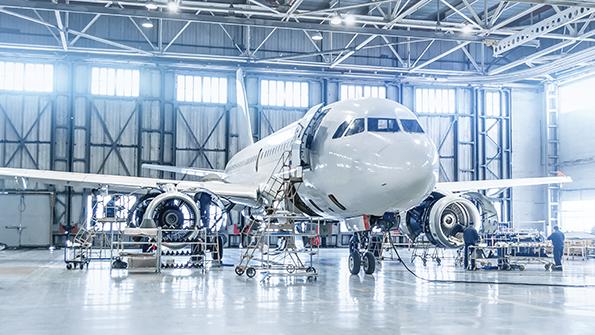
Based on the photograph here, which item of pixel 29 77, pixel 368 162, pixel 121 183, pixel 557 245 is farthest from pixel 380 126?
pixel 29 77

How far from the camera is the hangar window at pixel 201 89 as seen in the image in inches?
1299

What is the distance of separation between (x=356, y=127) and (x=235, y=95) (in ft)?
68.9

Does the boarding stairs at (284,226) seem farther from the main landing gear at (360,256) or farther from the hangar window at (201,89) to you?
the hangar window at (201,89)

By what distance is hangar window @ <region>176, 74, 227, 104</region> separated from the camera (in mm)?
33000

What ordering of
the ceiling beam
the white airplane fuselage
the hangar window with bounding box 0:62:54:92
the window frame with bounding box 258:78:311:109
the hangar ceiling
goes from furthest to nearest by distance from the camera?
the window frame with bounding box 258:78:311:109 → the hangar window with bounding box 0:62:54:92 → the hangar ceiling → the ceiling beam → the white airplane fuselage

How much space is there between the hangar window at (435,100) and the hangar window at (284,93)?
6.62 metres

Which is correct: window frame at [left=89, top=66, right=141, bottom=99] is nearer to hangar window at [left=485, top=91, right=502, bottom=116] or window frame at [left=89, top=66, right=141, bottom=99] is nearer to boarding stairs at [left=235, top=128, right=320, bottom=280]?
boarding stairs at [left=235, top=128, right=320, bottom=280]

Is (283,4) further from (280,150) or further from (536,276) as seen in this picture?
(536,276)

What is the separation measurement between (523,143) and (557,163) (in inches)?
89.5

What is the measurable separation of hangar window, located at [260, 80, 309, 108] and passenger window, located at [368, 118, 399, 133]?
21.2m

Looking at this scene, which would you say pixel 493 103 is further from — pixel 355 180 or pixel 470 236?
pixel 355 180

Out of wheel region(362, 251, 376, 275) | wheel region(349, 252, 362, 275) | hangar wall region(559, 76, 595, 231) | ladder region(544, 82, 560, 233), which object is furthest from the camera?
ladder region(544, 82, 560, 233)

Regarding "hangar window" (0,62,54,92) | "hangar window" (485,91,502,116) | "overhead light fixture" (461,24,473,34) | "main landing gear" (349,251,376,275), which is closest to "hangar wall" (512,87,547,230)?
"hangar window" (485,91,502,116)

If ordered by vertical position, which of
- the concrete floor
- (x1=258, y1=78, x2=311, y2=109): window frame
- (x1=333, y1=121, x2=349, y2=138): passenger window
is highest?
(x1=258, y1=78, x2=311, y2=109): window frame
